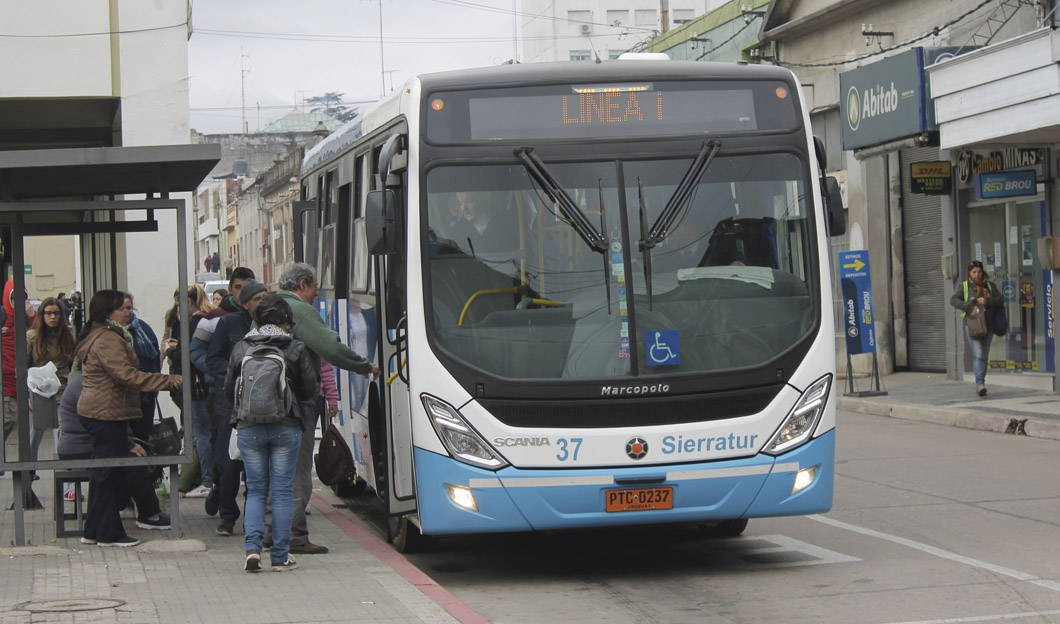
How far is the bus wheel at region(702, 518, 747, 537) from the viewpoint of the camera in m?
9.60

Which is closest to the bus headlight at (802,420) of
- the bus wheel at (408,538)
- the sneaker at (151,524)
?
the bus wheel at (408,538)

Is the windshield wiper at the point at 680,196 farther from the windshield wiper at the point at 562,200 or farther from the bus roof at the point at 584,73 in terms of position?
the bus roof at the point at 584,73

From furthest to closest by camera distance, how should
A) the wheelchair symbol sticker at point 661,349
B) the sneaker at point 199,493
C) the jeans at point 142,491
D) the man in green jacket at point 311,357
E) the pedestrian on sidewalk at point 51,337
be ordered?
the sneaker at point 199,493
the pedestrian on sidewalk at point 51,337
the jeans at point 142,491
the man in green jacket at point 311,357
the wheelchair symbol sticker at point 661,349

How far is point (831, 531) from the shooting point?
9.80 m

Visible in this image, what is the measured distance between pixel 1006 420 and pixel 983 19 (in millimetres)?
7914

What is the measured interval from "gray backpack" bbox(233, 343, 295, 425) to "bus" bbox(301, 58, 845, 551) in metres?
0.76

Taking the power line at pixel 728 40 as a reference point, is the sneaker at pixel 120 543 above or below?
below

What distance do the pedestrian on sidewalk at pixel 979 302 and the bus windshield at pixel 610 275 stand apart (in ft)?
37.9

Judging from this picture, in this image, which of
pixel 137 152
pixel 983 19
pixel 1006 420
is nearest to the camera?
pixel 137 152

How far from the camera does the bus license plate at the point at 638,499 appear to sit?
25.5 feet

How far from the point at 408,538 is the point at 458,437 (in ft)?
5.34

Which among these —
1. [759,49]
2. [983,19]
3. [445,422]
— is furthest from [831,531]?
[759,49]

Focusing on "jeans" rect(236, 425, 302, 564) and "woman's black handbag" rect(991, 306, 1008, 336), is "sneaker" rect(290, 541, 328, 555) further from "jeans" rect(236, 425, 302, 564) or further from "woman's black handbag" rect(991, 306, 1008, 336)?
"woman's black handbag" rect(991, 306, 1008, 336)

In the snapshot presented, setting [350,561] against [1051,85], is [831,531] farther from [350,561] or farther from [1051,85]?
[1051,85]
